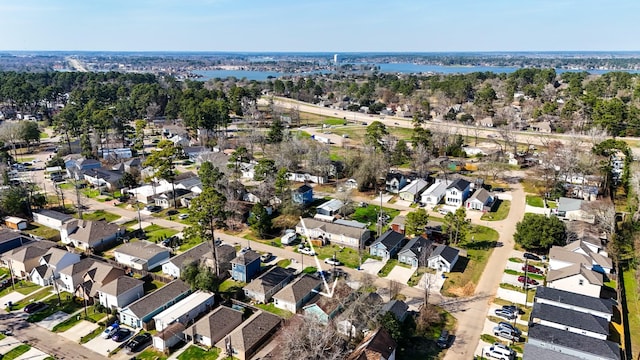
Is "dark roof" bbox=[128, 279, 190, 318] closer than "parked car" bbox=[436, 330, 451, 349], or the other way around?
"parked car" bbox=[436, 330, 451, 349]

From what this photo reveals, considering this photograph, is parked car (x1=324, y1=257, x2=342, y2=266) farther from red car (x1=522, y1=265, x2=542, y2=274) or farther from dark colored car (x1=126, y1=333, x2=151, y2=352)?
dark colored car (x1=126, y1=333, x2=151, y2=352)

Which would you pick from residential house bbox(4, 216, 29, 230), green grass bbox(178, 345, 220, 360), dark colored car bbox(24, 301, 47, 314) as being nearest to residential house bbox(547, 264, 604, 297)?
green grass bbox(178, 345, 220, 360)

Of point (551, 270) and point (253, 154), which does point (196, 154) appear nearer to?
point (253, 154)

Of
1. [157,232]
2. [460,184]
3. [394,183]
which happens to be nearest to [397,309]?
[157,232]

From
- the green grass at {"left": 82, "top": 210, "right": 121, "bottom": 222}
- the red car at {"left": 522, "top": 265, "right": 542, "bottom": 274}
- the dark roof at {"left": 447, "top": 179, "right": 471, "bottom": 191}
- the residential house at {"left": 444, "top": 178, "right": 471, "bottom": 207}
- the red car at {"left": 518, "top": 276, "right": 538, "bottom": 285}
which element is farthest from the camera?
the dark roof at {"left": 447, "top": 179, "right": 471, "bottom": 191}

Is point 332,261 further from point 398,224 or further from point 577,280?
point 577,280

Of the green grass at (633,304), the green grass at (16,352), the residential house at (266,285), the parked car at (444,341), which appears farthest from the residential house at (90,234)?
the green grass at (633,304)

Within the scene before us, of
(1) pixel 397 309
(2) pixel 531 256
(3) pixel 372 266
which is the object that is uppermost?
(1) pixel 397 309

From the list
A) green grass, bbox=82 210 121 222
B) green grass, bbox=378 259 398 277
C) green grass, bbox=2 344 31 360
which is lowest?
green grass, bbox=2 344 31 360
